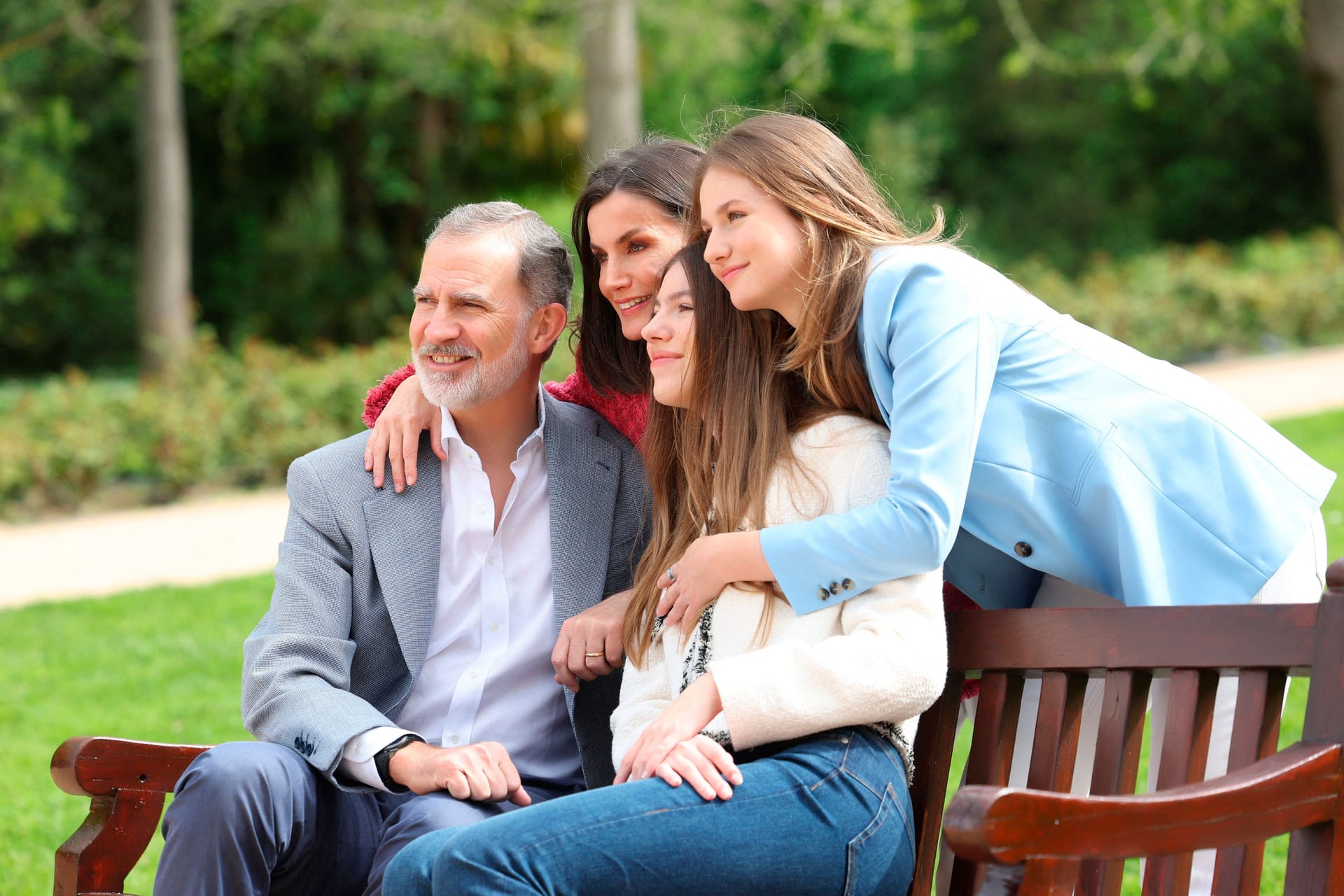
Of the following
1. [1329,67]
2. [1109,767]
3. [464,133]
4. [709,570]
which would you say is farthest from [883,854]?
[464,133]

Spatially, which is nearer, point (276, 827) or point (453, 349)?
point (276, 827)

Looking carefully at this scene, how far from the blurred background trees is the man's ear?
1041 cm

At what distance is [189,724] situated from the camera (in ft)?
17.6

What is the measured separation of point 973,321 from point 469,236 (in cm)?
121

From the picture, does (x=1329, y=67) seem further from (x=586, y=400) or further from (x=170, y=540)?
(x=586, y=400)

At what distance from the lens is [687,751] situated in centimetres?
218

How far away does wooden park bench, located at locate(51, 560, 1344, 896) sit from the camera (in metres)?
1.79

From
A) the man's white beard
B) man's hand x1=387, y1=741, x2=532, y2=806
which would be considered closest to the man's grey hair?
the man's white beard

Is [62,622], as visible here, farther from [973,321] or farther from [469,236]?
[973,321]

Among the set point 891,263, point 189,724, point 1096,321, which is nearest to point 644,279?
point 891,263

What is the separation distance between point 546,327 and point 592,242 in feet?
0.72

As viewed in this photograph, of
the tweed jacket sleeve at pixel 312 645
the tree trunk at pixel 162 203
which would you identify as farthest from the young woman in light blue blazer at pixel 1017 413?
the tree trunk at pixel 162 203

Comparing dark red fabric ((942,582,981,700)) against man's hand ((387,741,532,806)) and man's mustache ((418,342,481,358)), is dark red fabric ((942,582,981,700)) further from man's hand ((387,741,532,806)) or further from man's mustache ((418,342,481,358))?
man's mustache ((418,342,481,358))

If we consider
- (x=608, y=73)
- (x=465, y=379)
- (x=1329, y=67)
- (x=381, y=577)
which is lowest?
(x=381, y=577)
